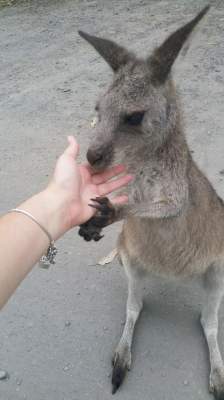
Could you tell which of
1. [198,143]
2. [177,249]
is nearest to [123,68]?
[177,249]

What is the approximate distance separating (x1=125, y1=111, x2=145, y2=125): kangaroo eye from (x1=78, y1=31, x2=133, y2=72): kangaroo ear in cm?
33

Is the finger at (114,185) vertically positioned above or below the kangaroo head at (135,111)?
below

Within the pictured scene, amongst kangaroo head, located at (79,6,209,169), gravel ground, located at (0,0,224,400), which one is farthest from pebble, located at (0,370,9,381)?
kangaroo head, located at (79,6,209,169)

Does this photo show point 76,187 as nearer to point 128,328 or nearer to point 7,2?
point 128,328

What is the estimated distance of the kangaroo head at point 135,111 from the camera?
2131mm

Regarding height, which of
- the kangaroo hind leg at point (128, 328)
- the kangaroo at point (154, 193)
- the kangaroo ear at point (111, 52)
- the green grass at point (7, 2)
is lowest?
the kangaroo hind leg at point (128, 328)

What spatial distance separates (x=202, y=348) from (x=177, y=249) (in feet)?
1.89

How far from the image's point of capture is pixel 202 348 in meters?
2.55

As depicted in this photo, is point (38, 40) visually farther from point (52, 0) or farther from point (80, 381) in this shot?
point (80, 381)

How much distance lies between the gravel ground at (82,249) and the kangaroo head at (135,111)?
4.6 inches

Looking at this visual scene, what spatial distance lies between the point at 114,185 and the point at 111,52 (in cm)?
65

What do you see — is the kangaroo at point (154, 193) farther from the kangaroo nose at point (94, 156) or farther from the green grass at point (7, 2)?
the green grass at point (7, 2)

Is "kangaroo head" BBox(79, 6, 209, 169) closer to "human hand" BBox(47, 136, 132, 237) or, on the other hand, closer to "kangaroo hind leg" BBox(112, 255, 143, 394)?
"human hand" BBox(47, 136, 132, 237)

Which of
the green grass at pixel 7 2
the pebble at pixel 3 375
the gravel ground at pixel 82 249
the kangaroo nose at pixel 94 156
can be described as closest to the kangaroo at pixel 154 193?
the kangaroo nose at pixel 94 156
